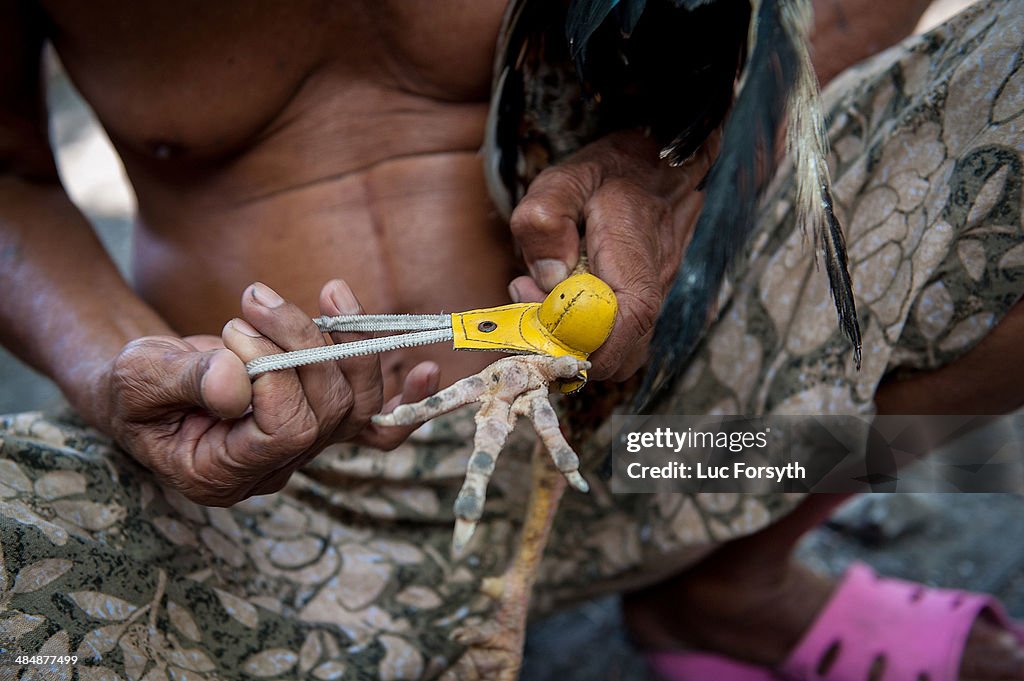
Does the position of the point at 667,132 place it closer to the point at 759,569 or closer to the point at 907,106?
the point at 907,106

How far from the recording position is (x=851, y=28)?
1.22 m

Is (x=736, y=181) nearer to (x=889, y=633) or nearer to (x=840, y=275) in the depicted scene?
(x=840, y=275)

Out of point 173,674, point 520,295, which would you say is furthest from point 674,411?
point 173,674

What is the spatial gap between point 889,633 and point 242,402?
95 centimetres

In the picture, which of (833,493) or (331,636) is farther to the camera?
→ (833,493)

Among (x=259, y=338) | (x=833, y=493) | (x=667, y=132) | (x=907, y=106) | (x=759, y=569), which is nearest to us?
(x=259, y=338)

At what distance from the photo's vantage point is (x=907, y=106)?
3.32ft

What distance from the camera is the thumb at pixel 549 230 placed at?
2.65 feet

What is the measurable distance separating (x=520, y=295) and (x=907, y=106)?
0.51m

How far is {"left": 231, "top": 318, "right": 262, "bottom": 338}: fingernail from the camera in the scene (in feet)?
2.41

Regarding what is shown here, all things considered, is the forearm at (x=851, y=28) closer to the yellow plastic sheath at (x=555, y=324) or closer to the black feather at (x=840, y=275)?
the black feather at (x=840, y=275)

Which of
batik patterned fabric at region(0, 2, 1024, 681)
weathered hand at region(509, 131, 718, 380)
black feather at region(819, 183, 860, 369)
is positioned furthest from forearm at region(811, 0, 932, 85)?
black feather at region(819, 183, 860, 369)

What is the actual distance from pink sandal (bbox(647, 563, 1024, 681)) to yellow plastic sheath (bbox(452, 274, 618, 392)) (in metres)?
0.75

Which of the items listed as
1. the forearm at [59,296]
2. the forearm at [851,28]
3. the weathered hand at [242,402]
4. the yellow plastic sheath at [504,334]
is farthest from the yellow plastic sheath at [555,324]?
the forearm at [851,28]
